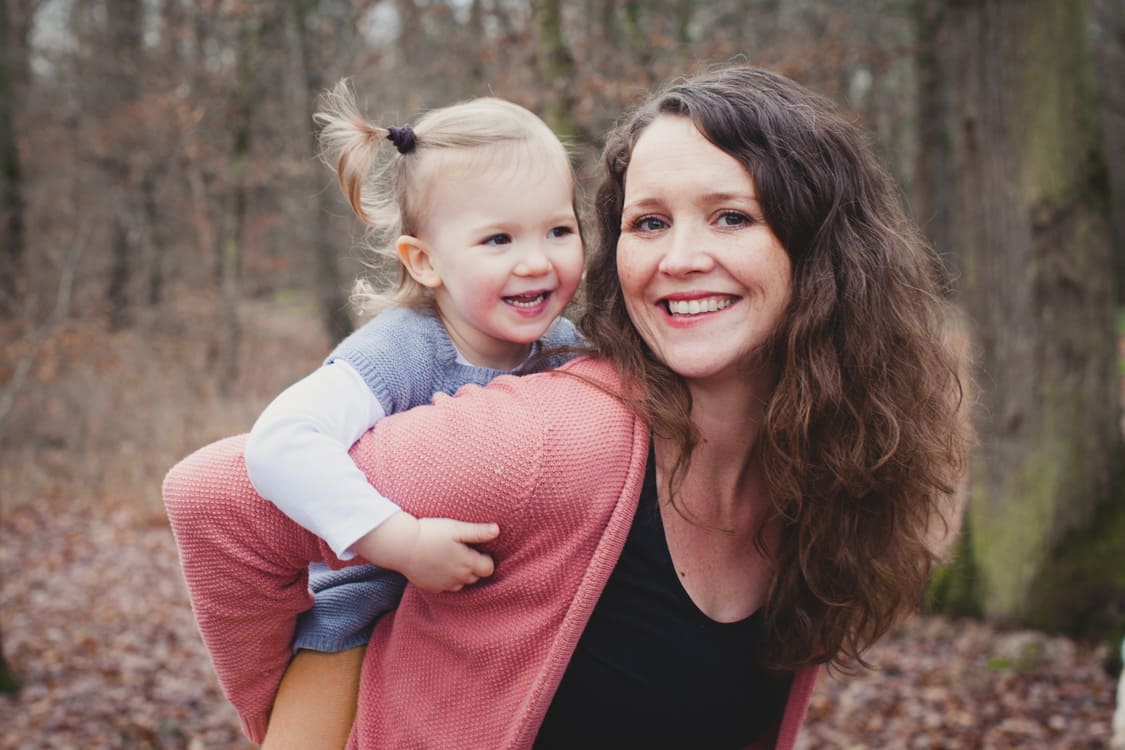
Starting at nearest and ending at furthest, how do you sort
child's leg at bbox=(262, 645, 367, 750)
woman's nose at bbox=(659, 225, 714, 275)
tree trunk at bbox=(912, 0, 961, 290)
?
1. woman's nose at bbox=(659, 225, 714, 275)
2. child's leg at bbox=(262, 645, 367, 750)
3. tree trunk at bbox=(912, 0, 961, 290)

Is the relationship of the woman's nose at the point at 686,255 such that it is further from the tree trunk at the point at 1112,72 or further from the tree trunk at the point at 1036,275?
the tree trunk at the point at 1112,72

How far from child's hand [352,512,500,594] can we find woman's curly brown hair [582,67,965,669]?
0.41 metres

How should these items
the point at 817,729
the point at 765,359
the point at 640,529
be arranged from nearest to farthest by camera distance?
the point at 640,529 < the point at 765,359 < the point at 817,729

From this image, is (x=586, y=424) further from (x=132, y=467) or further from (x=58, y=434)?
(x=58, y=434)

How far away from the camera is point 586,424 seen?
1708 millimetres

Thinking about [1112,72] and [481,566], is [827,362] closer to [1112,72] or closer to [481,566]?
[481,566]

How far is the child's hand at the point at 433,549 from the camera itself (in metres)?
1.62

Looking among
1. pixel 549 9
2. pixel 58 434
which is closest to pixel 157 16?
pixel 58 434

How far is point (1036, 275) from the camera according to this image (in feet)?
16.8

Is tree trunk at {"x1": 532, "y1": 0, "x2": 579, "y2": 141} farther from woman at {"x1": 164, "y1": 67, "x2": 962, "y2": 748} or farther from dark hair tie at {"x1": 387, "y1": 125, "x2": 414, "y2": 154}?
woman at {"x1": 164, "y1": 67, "x2": 962, "y2": 748}

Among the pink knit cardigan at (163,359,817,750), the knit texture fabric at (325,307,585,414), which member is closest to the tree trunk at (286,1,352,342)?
the knit texture fabric at (325,307,585,414)

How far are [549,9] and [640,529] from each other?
3.08 meters

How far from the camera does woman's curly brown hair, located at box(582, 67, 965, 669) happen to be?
1828 mm

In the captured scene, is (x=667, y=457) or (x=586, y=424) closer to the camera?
(x=586, y=424)
